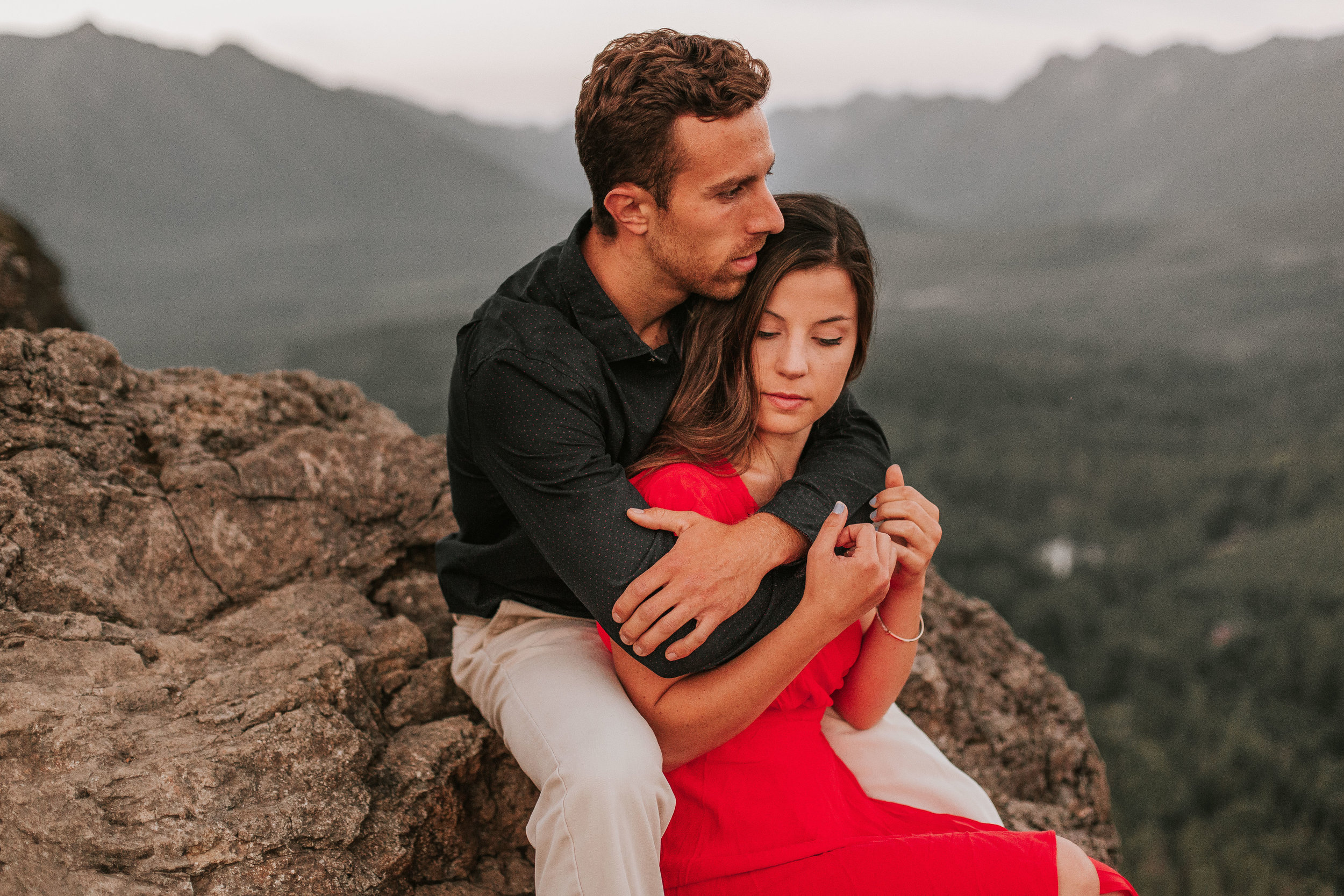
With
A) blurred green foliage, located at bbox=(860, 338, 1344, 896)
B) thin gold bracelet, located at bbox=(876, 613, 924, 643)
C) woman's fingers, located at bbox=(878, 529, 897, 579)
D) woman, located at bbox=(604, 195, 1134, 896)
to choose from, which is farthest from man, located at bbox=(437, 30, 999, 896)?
blurred green foliage, located at bbox=(860, 338, 1344, 896)

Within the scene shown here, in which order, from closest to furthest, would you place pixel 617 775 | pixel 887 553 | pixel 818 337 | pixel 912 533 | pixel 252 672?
pixel 617 775 → pixel 887 553 → pixel 912 533 → pixel 818 337 → pixel 252 672

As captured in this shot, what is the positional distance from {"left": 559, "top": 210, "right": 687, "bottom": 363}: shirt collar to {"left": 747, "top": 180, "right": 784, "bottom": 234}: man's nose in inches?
19.8

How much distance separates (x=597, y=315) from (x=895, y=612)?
1.37 m

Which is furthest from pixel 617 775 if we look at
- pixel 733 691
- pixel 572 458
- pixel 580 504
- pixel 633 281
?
pixel 633 281

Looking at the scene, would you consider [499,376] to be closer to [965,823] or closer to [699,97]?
[699,97]

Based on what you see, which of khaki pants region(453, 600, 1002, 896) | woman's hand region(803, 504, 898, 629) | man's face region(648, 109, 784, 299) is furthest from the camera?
man's face region(648, 109, 784, 299)

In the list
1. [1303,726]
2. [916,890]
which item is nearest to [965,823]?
[916,890]

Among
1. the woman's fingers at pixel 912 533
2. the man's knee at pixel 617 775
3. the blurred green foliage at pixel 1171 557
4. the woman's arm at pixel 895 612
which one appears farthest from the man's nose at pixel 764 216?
the blurred green foliage at pixel 1171 557

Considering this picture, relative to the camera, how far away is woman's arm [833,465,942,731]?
9.16ft

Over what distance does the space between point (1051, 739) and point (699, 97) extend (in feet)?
12.3

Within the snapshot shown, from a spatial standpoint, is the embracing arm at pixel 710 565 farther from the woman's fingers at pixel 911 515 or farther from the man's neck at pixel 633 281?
the man's neck at pixel 633 281

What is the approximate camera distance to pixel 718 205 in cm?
292

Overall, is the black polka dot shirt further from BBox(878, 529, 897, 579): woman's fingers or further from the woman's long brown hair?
BBox(878, 529, 897, 579): woman's fingers

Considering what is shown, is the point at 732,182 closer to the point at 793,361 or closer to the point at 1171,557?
the point at 793,361
